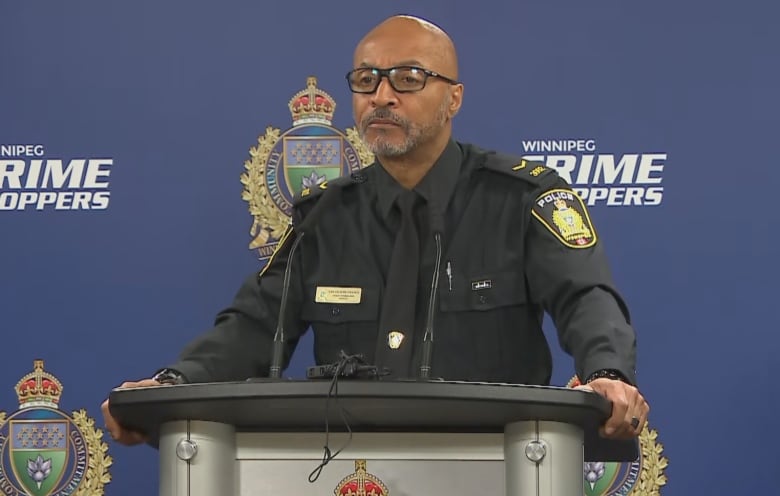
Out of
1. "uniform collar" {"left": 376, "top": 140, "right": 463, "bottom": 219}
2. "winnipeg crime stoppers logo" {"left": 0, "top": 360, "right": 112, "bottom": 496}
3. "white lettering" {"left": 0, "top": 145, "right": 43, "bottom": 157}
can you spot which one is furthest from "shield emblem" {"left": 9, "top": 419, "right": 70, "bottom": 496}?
"uniform collar" {"left": 376, "top": 140, "right": 463, "bottom": 219}

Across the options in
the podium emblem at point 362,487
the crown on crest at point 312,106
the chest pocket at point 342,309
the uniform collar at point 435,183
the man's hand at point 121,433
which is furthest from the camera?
the crown on crest at point 312,106

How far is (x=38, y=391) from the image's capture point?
2.96m

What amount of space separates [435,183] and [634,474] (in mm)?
874

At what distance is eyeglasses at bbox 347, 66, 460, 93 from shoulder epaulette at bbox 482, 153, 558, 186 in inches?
8.2

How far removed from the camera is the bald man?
7.51ft

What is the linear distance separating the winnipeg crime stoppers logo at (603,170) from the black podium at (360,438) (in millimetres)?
1278

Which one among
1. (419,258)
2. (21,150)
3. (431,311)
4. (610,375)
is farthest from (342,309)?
(21,150)

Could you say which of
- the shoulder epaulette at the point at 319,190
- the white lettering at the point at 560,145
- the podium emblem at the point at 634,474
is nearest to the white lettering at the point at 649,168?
the white lettering at the point at 560,145

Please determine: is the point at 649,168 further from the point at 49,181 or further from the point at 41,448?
the point at 41,448

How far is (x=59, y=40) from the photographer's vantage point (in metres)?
3.06

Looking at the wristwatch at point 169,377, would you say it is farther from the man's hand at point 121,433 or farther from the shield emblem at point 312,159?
the shield emblem at point 312,159

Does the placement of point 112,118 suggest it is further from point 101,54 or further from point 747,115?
point 747,115

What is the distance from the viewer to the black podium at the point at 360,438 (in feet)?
5.13

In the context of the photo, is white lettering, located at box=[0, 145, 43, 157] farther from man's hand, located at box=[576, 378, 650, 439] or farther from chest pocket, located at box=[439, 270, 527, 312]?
man's hand, located at box=[576, 378, 650, 439]
